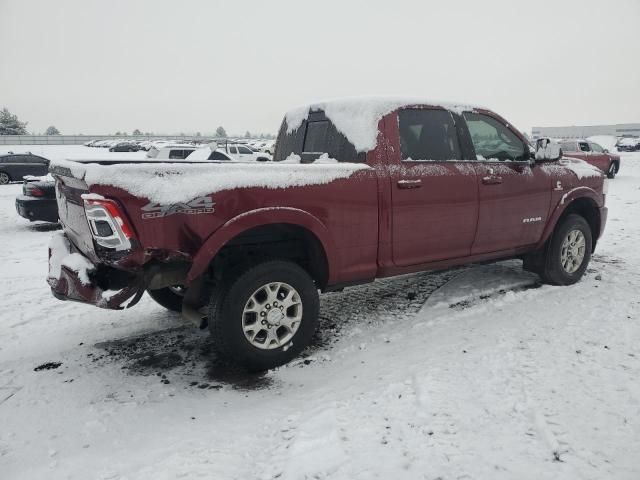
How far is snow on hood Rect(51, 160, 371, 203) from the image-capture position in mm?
2811

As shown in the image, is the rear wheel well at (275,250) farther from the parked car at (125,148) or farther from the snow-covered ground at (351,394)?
the parked car at (125,148)

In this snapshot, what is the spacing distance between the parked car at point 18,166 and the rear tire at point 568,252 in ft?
60.4

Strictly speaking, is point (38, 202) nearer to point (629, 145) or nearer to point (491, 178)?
point (491, 178)

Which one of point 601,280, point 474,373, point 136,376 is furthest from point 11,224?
point 601,280

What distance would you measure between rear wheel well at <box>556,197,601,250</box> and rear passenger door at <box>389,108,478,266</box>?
72.5 inches

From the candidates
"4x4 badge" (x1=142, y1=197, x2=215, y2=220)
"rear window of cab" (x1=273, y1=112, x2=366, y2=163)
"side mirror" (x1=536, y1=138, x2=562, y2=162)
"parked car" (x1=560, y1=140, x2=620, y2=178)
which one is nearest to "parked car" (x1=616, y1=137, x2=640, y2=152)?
"parked car" (x1=560, y1=140, x2=620, y2=178)

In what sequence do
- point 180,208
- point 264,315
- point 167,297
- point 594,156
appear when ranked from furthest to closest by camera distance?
point 594,156
point 167,297
point 264,315
point 180,208

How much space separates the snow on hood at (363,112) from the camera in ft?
12.9

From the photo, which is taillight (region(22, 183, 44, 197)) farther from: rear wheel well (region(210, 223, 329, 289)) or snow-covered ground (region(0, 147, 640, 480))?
rear wheel well (region(210, 223, 329, 289))

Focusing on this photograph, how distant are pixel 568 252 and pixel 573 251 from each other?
6 cm

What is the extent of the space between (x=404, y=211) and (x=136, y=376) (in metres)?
2.42

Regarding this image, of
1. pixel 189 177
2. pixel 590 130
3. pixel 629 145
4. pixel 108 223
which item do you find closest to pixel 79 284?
pixel 108 223

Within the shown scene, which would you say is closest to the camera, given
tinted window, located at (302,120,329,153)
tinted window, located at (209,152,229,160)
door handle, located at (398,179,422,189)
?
door handle, located at (398,179,422,189)

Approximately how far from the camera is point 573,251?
17.6 feet
